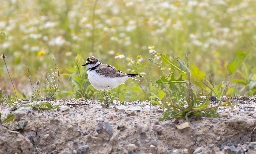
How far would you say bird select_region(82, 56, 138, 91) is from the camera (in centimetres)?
595

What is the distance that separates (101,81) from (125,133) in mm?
1379

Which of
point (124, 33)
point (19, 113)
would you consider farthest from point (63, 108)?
point (124, 33)

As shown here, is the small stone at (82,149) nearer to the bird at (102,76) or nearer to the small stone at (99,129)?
the small stone at (99,129)

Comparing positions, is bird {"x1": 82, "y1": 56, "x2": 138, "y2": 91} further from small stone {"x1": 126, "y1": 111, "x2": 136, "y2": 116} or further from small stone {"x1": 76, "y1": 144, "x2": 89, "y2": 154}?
small stone {"x1": 76, "y1": 144, "x2": 89, "y2": 154}

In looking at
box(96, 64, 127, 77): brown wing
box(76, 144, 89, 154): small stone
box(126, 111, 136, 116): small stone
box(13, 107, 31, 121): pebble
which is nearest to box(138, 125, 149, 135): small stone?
box(126, 111, 136, 116): small stone

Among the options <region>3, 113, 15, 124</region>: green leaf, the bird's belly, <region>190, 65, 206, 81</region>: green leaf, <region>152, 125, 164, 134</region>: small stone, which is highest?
<region>190, 65, 206, 81</region>: green leaf

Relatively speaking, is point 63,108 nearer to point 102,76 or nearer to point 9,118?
point 9,118

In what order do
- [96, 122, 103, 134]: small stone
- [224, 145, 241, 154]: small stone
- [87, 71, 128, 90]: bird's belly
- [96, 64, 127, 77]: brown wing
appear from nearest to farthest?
[224, 145, 241, 154]: small stone < [96, 122, 103, 134]: small stone < [87, 71, 128, 90]: bird's belly < [96, 64, 127, 77]: brown wing

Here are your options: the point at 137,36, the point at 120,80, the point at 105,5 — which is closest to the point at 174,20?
the point at 137,36

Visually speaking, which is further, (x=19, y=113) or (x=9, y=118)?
(x=19, y=113)

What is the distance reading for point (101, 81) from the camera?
5965 millimetres

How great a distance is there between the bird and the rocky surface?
94cm

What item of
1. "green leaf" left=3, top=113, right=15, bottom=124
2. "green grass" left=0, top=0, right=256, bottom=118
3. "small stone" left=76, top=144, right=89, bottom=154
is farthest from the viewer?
Answer: "green grass" left=0, top=0, right=256, bottom=118

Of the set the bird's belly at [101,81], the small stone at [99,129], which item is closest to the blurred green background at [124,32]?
the bird's belly at [101,81]
